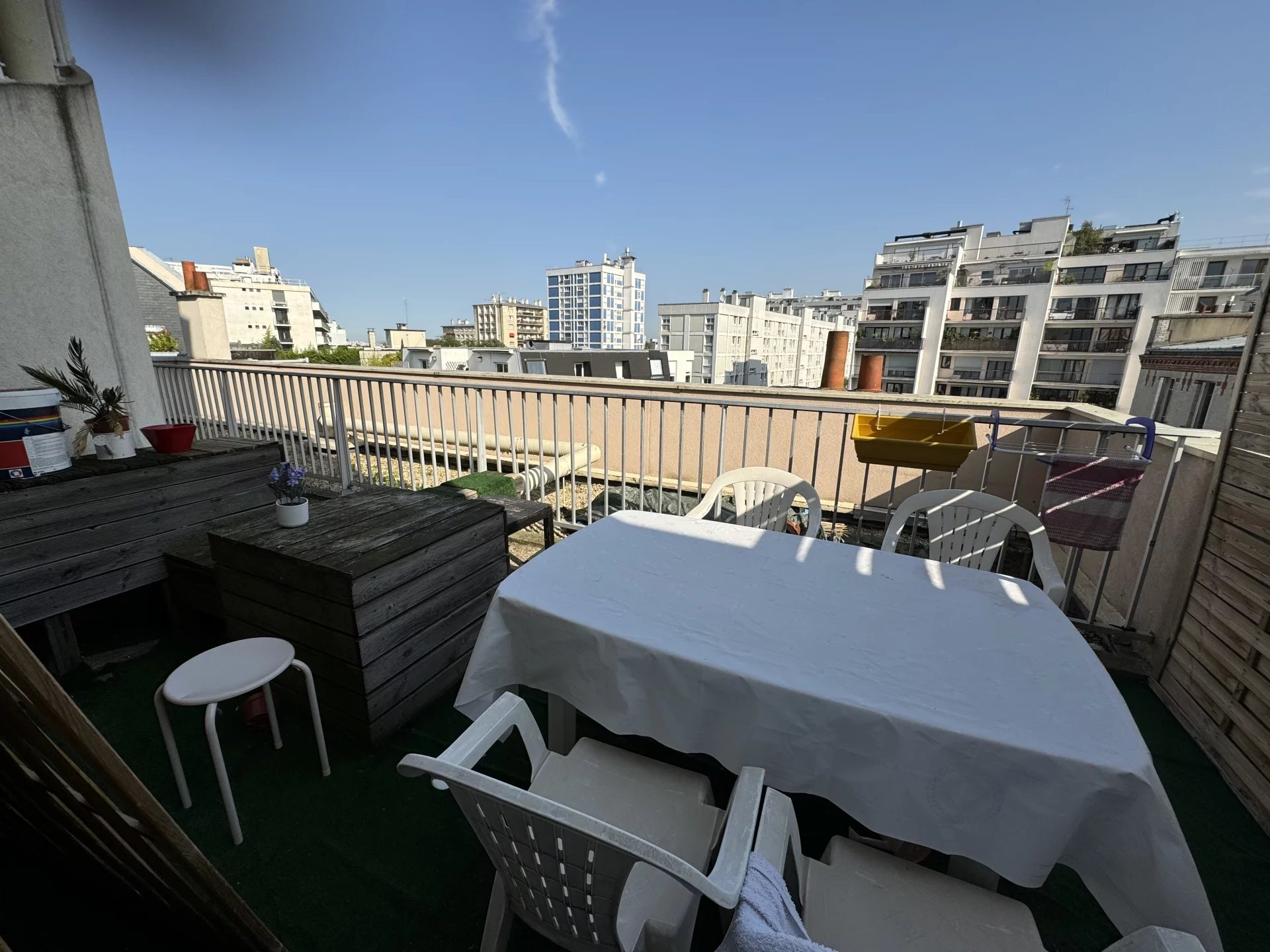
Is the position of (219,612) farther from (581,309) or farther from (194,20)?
(581,309)

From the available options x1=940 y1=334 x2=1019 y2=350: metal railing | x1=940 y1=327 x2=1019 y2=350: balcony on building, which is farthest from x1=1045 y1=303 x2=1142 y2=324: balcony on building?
x1=940 y1=334 x2=1019 y2=350: metal railing

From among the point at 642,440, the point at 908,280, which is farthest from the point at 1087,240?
the point at 642,440

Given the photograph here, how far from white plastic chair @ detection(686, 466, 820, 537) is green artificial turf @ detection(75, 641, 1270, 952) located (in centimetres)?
119

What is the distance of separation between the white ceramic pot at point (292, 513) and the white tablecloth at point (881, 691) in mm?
1180

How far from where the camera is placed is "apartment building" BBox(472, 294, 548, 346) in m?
93.4

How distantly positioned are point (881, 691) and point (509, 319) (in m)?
100

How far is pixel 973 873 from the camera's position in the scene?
1.21 metres

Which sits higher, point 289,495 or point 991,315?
point 991,315

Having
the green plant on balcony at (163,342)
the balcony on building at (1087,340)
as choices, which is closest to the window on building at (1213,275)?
the balcony on building at (1087,340)

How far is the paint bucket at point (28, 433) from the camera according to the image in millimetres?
2123

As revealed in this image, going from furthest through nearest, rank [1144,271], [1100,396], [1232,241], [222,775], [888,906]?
[1100,396], [1144,271], [1232,241], [222,775], [888,906]

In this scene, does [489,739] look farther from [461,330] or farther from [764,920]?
[461,330]

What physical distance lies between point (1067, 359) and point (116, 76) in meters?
49.4

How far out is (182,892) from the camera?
3.61ft
